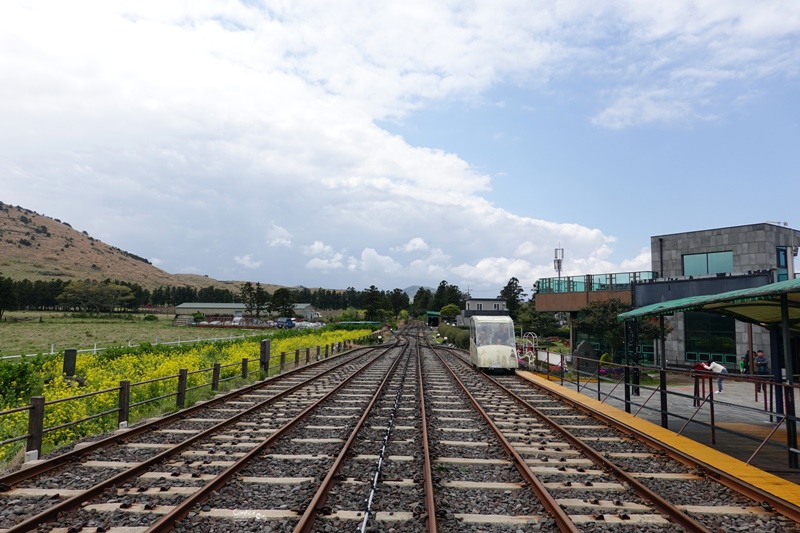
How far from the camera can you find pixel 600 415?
11844 millimetres

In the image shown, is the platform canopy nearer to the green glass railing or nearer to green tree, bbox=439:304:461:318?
the green glass railing

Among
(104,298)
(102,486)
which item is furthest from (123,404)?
(104,298)

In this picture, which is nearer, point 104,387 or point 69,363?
point 104,387

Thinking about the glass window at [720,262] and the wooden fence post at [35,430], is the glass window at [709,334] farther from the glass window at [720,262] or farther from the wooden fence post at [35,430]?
the wooden fence post at [35,430]

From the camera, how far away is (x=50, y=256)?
159 meters

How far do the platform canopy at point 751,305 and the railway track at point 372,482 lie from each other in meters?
2.76

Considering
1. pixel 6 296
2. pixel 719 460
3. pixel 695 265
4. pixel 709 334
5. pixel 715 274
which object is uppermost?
pixel 695 265

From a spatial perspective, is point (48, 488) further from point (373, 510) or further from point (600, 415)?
point (600, 415)

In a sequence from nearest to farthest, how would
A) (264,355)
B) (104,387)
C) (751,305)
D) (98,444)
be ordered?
(98,444), (751,305), (104,387), (264,355)

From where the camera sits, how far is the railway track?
18.3 ft

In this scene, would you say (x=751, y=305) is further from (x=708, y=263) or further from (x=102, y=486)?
(x=708, y=263)

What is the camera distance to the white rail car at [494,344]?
22.0 m

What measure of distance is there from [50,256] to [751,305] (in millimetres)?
190781

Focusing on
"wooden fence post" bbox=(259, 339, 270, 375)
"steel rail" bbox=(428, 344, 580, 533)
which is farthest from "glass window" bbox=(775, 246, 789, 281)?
"wooden fence post" bbox=(259, 339, 270, 375)
